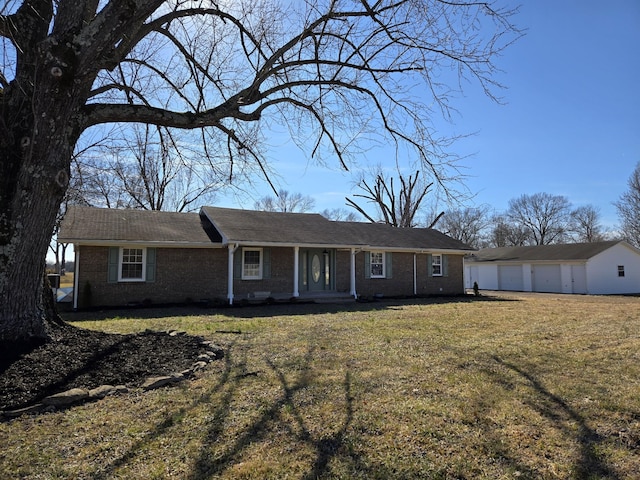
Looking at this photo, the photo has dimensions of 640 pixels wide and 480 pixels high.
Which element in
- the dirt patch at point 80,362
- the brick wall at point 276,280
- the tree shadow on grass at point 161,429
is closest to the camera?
the tree shadow on grass at point 161,429

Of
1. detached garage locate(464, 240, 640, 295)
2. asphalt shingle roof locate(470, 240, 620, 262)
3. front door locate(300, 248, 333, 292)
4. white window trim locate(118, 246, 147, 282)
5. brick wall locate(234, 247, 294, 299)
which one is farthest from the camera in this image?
asphalt shingle roof locate(470, 240, 620, 262)

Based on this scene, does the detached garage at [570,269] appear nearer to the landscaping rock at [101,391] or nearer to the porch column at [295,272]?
the porch column at [295,272]

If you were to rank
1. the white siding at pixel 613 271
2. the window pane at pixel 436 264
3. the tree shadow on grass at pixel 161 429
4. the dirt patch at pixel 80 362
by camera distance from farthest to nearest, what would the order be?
the white siding at pixel 613 271 → the window pane at pixel 436 264 → the dirt patch at pixel 80 362 → the tree shadow on grass at pixel 161 429

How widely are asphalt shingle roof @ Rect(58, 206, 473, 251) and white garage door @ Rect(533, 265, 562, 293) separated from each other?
10069 mm

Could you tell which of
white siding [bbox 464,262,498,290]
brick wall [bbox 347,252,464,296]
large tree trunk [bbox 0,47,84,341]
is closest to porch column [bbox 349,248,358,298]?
brick wall [bbox 347,252,464,296]

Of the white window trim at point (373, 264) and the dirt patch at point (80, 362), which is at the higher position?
the white window trim at point (373, 264)

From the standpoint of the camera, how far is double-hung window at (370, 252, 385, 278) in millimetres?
19652

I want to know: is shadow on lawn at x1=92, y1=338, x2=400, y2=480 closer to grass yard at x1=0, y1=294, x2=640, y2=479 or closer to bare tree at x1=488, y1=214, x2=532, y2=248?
grass yard at x1=0, y1=294, x2=640, y2=479

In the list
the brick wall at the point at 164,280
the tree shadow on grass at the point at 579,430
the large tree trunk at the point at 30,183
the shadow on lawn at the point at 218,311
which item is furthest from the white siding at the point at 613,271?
the large tree trunk at the point at 30,183

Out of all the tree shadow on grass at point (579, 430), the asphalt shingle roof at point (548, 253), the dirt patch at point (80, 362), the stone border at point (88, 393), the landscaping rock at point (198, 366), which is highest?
the asphalt shingle roof at point (548, 253)

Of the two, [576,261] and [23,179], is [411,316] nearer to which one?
[23,179]

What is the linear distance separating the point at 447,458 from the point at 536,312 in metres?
12.2

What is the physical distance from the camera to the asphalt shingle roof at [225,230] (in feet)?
48.1

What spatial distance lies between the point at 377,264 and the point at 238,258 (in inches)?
275
